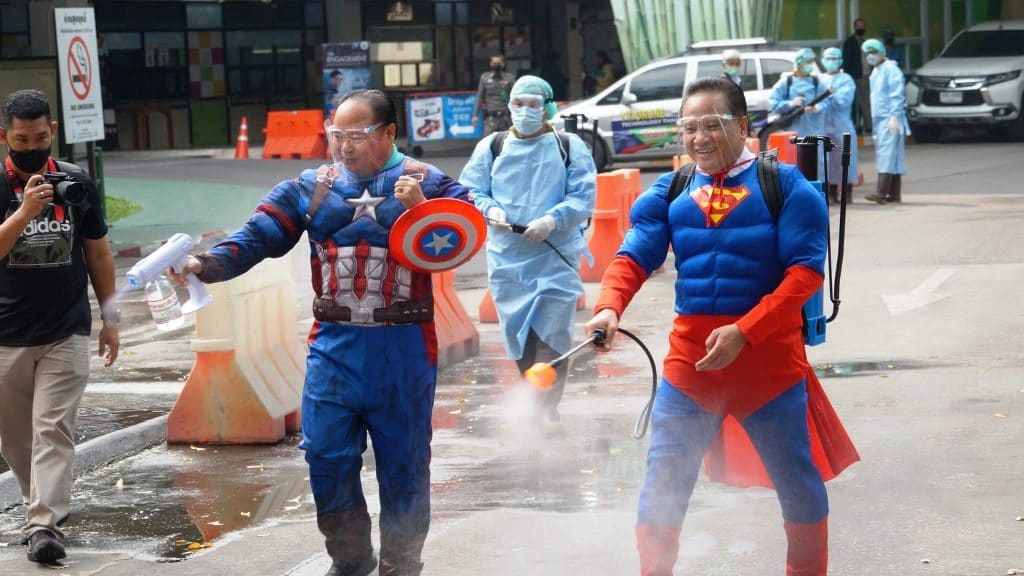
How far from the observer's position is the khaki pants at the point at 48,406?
6297 mm

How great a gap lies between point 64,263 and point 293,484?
1.72 metres

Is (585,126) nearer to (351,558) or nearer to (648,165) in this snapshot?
(648,165)

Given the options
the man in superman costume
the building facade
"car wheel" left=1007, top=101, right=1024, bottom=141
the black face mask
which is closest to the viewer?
the man in superman costume

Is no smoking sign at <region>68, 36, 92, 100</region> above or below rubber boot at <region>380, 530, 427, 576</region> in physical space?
above

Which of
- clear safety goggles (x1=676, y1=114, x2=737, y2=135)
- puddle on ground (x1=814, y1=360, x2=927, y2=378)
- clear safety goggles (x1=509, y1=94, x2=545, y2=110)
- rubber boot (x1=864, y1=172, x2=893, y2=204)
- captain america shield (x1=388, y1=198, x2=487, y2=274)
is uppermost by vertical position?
clear safety goggles (x1=509, y1=94, x2=545, y2=110)

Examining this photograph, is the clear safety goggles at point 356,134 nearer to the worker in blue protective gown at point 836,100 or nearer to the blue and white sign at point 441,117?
the worker in blue protective gown at point 836,100

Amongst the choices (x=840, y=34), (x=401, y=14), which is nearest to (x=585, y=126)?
(x=840, y=34)

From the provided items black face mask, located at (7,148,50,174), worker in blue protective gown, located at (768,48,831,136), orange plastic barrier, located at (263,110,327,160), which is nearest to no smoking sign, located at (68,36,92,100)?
worker in blue protective gown, located at (768,48,831,136)

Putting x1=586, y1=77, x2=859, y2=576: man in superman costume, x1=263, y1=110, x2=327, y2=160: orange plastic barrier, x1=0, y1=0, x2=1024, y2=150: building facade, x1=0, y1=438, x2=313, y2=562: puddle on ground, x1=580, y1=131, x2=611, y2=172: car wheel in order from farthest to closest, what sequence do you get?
1. x1=0, y1=0, x2=1024, y2=150: building facade
2. x1=263, y1=110, x2=327, y2=160: orange plastic barrier
3. x1=580, y1=131, x2=611, y2=172: car wheel
4. x1=0, y1=438, x2=313, y2=562: puddle on ground
5. x1=586, y1=77, x2=859, y2=576: man in superman costume

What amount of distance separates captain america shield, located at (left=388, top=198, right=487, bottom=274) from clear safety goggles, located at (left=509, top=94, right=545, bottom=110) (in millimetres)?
3298

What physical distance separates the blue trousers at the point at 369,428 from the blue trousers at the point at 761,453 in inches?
33.8

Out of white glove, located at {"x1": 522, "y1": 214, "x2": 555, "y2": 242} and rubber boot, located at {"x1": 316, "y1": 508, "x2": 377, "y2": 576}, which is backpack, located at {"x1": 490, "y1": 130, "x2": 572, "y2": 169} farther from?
rubber boot, located at {"x1": 316, "y1": 508, "x2": 377, "y2": 576}

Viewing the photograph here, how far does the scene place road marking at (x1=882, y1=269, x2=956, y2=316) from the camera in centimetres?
1197

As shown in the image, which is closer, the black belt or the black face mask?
the black belt
